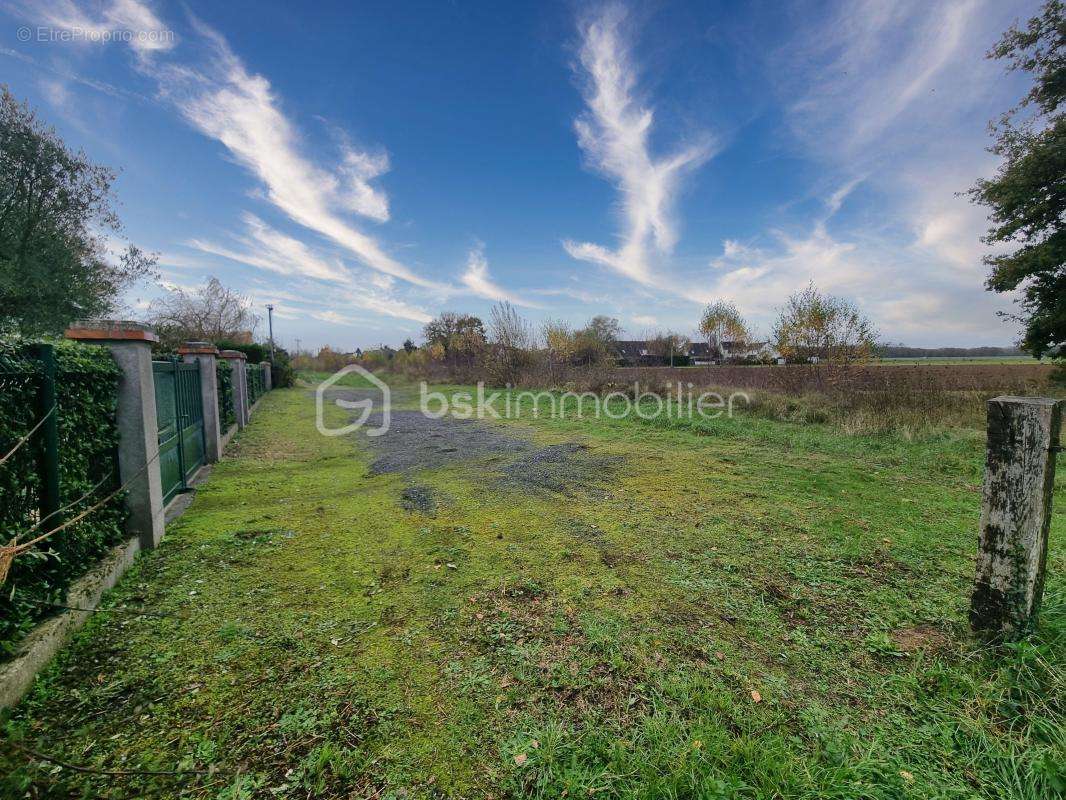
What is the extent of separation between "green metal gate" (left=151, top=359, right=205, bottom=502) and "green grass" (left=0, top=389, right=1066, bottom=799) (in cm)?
80

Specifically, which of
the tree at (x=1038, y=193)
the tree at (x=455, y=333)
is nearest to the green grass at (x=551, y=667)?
the tree at (x=1038, y=193)

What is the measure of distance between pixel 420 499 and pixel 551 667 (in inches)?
121

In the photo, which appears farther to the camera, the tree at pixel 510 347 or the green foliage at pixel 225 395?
the tree at pixel 510 347

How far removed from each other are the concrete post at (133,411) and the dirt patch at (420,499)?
7.09ft

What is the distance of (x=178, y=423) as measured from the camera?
479 cm

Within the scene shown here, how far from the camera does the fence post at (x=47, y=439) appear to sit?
2.33m

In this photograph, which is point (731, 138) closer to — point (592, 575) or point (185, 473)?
point (592, 575)

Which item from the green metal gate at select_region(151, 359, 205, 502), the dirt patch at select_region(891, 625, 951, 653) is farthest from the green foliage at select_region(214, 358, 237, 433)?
the dirt patch at select_region(891, 625, 951, 653)

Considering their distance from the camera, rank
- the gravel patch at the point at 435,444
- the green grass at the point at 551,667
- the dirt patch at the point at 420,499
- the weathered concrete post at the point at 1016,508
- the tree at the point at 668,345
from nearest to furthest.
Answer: the green grass at the point at 551,667 → the weathered concrete post at the point at 1016,508 → the dirt patch at the point at 420,499 → the gravel patch at the point at 435,444 → the tree at the point at 668,345

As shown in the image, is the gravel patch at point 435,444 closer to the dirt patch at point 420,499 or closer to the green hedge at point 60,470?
the dirt patch at point 420,499

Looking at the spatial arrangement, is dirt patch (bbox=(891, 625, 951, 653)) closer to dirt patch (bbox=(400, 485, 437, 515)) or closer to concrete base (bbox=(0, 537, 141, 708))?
dirt patch (bbox=(400, 485, 437, 515))

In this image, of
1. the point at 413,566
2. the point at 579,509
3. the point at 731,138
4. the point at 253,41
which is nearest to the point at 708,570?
the point at 579,509

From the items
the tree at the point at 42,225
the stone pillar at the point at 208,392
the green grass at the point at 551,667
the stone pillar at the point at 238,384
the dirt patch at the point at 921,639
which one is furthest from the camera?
the tree at the point at 42,225

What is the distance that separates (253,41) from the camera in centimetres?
679
